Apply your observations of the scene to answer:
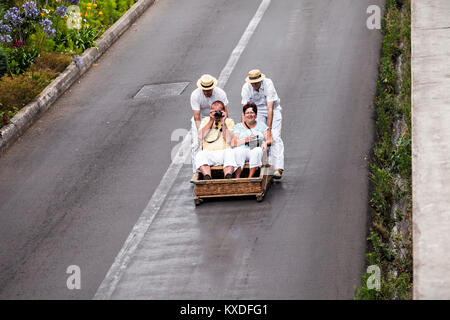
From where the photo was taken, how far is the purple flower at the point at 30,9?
19.8 metres

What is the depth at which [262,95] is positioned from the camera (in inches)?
528

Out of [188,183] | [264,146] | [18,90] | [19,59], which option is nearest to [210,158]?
[264,146]

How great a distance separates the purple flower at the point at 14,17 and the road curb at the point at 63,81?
1.60 meters

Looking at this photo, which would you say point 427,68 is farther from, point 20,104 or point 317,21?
point 20,104

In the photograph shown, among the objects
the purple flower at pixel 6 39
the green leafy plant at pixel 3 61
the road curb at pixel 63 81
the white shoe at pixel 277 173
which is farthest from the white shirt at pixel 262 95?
the purple flower at pixel 6 39

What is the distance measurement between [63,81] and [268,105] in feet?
25.2

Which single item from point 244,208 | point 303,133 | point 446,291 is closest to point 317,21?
point 303,133

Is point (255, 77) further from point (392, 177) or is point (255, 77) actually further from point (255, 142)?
point (392, 177)

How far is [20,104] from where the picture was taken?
1783cm

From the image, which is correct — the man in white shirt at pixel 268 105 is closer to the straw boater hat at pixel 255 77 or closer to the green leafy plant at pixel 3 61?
the straw boater hat at pixel 255 77

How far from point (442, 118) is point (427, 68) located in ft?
8.63

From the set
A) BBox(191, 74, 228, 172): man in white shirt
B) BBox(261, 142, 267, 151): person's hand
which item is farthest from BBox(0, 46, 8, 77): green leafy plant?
BBox(261, 142, 267, 151): person's hand

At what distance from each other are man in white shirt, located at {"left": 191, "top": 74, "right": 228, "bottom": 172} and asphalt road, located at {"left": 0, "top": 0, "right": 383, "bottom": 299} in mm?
904

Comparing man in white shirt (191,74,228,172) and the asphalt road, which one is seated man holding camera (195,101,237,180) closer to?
man in white shirt (191,74,228,172)
